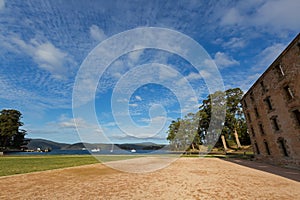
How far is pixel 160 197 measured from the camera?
656 centimetres

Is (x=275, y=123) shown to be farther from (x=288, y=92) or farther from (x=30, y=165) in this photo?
(x=30, y=165)

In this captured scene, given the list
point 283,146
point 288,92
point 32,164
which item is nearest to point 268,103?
point 288,92

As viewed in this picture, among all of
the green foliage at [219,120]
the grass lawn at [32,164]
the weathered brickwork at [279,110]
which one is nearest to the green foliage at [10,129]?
the grass lawn at [32,164]

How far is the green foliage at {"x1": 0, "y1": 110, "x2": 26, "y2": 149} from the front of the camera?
64.8 m

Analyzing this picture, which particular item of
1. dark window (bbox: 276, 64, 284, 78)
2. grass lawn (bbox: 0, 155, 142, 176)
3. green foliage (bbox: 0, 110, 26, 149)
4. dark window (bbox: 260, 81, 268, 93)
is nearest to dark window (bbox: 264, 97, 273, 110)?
dark window (bbox: 260, 81, 268, 93)

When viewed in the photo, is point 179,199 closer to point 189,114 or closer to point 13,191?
point 13,191

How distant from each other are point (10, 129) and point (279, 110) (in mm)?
87865

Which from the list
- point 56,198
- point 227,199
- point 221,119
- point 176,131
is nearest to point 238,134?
point 221,119

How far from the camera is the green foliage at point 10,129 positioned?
64.8 m

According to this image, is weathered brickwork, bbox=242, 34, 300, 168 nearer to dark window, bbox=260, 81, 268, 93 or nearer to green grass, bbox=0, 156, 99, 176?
dark window, bbox=260, 81, 268, 93

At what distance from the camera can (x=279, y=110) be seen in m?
17.0

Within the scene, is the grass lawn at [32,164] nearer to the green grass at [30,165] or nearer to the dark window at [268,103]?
the green grass at [30,165]

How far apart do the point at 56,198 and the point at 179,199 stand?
5.05 m

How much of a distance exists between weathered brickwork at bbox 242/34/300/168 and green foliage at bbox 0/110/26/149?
85.8 meters
